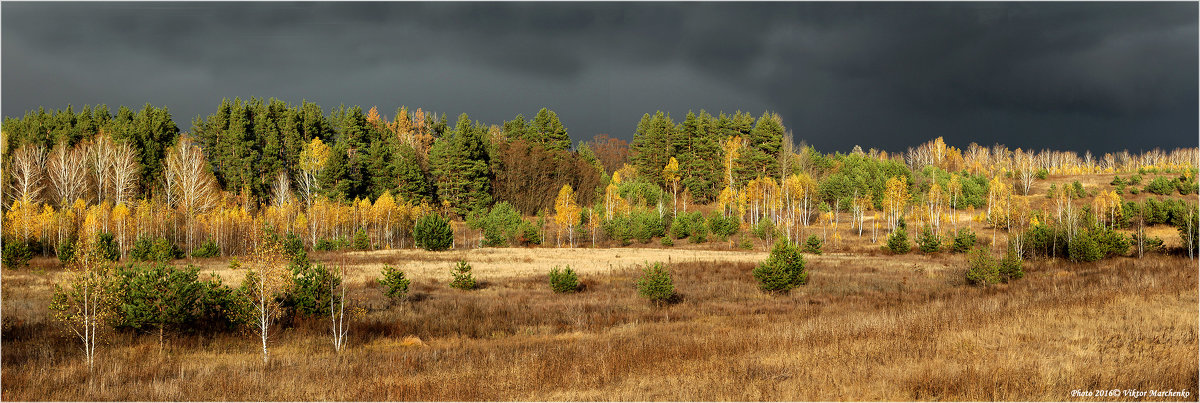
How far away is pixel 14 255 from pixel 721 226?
58.3m

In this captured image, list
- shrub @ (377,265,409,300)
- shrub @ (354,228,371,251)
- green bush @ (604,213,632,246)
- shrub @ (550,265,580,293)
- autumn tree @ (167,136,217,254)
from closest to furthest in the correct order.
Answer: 1. shrub @ (377,265,409,300)
2. shrub @ (550,265,580,293)
3. shrub @ (354,228,371,251)
4. autumn tree @ (167,136,217,254)
5. green bush @ (604,213,632,246)

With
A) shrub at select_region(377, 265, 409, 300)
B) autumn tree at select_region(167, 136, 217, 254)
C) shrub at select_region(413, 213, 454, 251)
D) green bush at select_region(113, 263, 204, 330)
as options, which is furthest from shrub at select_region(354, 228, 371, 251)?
green bush at select_region(113, 263, 204, 330)

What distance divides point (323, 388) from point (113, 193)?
81.4 metres

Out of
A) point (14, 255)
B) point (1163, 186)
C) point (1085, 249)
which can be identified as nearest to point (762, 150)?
point (1163, 186)

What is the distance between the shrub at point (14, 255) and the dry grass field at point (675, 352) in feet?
48.7

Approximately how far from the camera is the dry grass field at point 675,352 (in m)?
9.82

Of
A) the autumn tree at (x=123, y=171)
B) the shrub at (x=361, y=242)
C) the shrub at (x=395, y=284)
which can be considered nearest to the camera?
the shrub at (x=395, y=284)

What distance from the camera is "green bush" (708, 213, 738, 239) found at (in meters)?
65.0

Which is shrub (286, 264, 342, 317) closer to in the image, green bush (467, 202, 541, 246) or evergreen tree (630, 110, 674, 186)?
green bush (467, 202, 541, 246)

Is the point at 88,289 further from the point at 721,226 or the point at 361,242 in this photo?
the point at 721,226

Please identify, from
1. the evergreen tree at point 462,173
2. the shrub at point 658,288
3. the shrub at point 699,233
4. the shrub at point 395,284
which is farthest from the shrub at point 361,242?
the shrub at point 658,288

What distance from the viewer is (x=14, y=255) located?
1492 inches

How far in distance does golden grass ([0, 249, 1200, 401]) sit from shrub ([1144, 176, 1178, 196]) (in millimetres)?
85627

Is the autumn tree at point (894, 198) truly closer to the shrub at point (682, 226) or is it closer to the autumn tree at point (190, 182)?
the shrub at point (682, 226)
